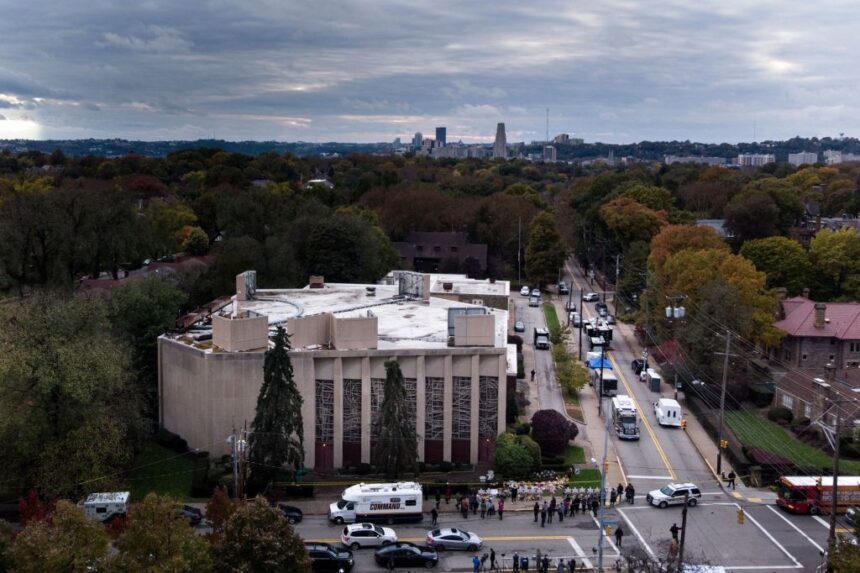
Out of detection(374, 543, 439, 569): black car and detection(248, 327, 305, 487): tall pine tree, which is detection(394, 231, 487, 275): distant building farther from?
detection(374, 543, 439, 569): black car

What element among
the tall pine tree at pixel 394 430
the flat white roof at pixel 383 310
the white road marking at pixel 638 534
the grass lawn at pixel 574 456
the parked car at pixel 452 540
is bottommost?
the white road marking at pixel 638 534

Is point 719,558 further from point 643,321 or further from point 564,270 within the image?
point 564,270

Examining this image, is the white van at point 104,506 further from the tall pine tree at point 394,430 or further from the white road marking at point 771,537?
the white road marking at point 771,537

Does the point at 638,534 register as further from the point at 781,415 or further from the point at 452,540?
the point at 781,415

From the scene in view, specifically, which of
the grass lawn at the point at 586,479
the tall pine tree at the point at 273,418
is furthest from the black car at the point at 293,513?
the grass lawn at the point at 586,479

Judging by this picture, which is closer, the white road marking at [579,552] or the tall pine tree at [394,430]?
the white road marking at [579,552]

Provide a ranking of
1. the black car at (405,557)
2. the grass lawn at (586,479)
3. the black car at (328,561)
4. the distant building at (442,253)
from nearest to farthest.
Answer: the black car at (328,561), the black car at (405,557), the grass lawn at (586,479), the distant building at (442,253)
